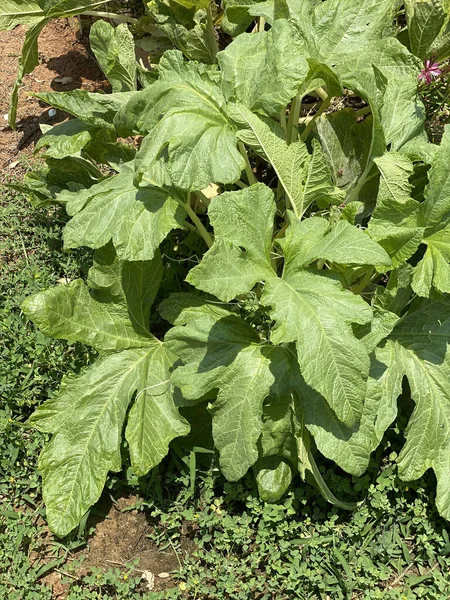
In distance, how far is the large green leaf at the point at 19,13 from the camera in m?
4.05

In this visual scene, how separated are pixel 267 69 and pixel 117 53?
937 mm

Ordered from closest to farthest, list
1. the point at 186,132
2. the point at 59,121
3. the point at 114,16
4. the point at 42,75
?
the point at 186,132 < the point at 114,16 < the point at 59,121 < the point at 42,75

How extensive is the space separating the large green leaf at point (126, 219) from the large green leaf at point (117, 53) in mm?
699

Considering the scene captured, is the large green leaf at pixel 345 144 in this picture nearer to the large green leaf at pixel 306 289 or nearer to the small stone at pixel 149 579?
the large green leaf at pixel 306 289

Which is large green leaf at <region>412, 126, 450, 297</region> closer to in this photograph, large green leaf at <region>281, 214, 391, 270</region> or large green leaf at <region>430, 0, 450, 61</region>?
large green leaf at <region>281, 214, 391, 270</region>

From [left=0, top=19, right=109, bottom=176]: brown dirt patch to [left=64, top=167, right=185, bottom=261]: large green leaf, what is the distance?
63.5 inches

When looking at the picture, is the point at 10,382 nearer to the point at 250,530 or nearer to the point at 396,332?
the point at 250,530

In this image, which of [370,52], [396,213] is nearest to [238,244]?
[396,213]

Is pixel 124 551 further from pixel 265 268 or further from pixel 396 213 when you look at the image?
pixel 396 213

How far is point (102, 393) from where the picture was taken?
10.6 feet

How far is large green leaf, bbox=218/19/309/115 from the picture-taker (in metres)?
2.83

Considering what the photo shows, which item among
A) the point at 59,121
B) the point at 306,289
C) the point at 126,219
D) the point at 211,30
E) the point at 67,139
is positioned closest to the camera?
the point at 306,289

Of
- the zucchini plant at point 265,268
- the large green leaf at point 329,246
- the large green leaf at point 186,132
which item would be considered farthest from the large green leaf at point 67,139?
the large green leaf at point 329,246

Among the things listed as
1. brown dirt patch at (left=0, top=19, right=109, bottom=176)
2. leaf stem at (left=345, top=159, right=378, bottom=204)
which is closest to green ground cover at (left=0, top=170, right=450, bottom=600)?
leaf stem at (left=345, top=159, right=378, bottom=204)
